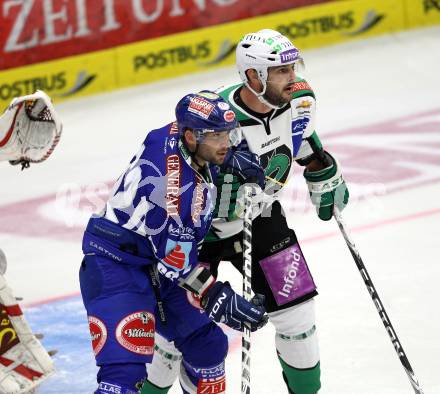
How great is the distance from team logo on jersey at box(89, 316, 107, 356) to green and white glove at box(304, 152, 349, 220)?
1538 millimetres

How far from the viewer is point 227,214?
19.1 feet

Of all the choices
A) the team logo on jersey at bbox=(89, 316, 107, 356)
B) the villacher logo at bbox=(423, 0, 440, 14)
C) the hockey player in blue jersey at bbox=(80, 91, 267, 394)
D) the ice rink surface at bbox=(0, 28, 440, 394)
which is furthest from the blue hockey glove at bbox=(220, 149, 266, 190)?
the villacher logo at bbox=(423, 0, 440, 14)

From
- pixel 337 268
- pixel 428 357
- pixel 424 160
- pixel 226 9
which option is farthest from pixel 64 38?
pixel 428 357

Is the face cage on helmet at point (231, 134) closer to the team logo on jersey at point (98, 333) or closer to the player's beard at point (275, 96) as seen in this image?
the player's beard at point (275, 96)

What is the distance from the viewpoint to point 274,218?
6.04 metres

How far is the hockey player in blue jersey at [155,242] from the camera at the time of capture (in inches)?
200

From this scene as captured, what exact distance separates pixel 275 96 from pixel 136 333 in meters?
1.26

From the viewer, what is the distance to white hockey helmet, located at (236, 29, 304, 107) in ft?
18.6

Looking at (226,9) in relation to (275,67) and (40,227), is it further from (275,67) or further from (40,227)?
(275,67)

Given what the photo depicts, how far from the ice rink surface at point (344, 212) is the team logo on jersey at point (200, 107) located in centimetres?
186


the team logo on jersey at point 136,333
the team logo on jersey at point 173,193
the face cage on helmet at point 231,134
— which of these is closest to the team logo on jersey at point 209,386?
the team logo on jersey at point 136,333

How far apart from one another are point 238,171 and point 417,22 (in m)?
8.33

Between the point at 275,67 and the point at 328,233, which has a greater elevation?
the point at 275,67

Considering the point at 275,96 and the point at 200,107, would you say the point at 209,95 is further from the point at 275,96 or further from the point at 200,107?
the point at 275,96
